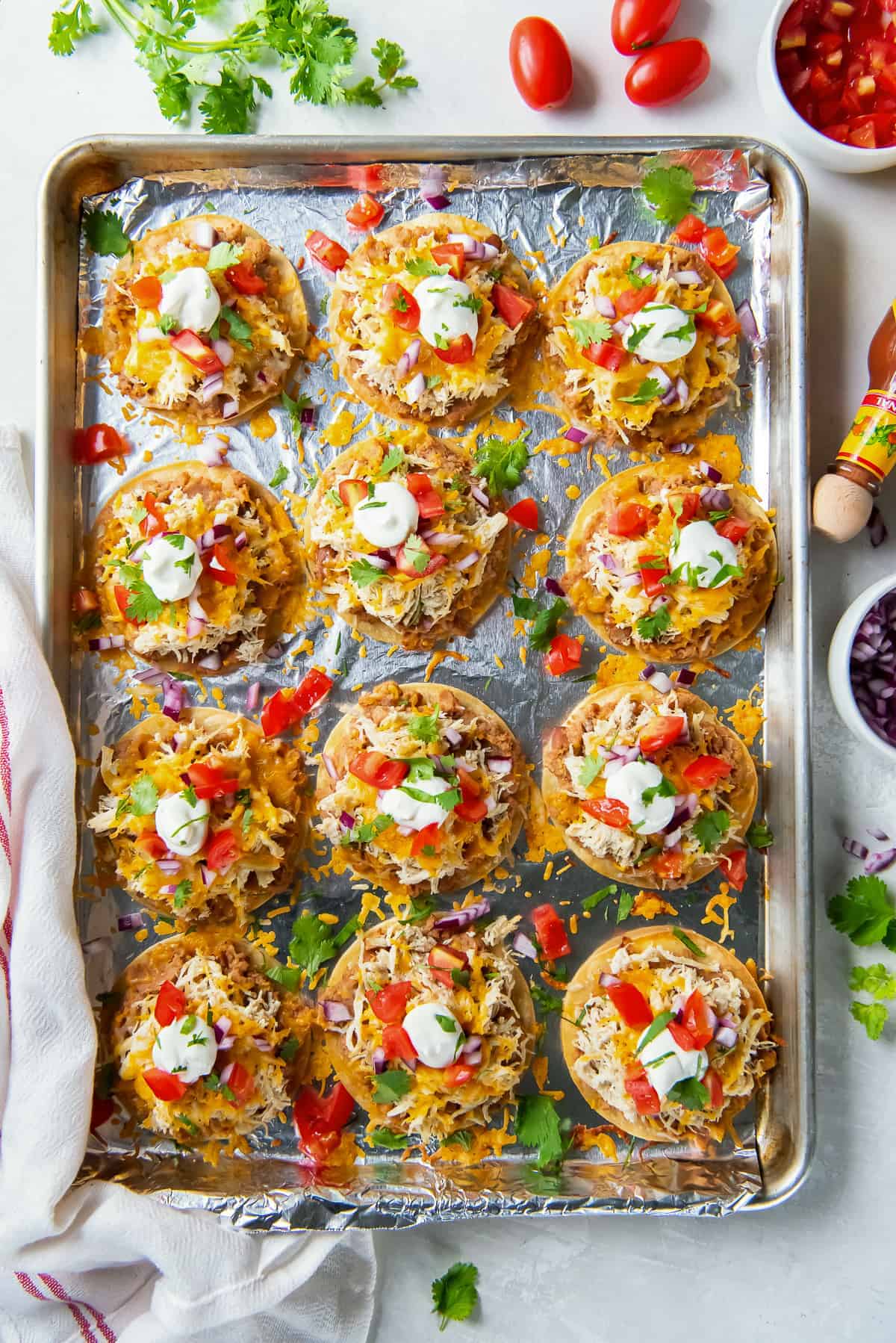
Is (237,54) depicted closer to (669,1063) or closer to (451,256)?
(451,256)

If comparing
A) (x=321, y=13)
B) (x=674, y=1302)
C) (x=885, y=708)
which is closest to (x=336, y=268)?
(x=321, y=13)

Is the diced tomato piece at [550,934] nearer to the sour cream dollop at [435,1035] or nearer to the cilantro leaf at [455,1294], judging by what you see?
the sour cream dollop at [435,1035]

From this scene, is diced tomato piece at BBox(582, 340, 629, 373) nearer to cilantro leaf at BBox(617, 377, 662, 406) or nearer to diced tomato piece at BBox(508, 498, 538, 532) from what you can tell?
cilantro leaf at BBox(617, 377, 662, 406)

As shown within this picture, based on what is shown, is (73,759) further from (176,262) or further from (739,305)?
(739,305)

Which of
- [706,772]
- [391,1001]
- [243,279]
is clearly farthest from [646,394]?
[391,1001]

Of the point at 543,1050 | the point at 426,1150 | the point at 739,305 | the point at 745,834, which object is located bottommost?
the point at 426,1150

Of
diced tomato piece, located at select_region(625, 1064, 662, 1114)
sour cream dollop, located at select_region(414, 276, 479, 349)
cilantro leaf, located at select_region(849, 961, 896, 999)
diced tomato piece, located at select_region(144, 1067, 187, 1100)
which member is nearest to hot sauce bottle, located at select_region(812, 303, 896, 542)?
sour cream dollop, located at select_region(414, 276, 479, 349)

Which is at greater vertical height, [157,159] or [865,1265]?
A: [157,159]
